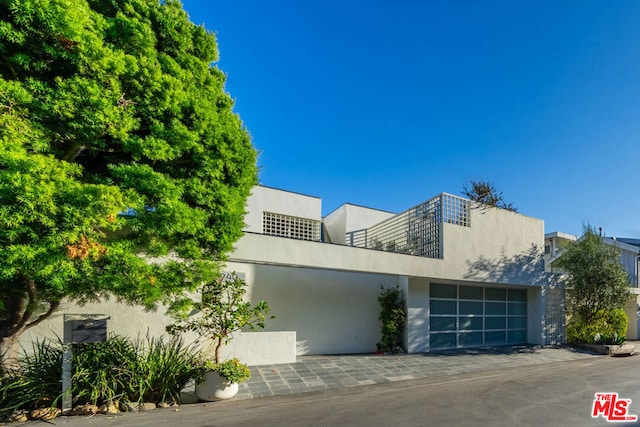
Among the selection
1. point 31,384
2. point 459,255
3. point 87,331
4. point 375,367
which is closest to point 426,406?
point 375,367

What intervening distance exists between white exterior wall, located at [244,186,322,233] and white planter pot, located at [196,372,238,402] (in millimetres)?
9113

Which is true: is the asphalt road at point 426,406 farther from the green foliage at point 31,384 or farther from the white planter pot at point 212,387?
the green foliage at point 31,384

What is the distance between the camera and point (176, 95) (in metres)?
5.86

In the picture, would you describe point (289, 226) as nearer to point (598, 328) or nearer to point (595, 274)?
point (595, 274)

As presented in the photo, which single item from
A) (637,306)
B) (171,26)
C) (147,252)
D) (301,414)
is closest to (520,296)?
(637,306)

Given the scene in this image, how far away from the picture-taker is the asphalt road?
560 centimetres

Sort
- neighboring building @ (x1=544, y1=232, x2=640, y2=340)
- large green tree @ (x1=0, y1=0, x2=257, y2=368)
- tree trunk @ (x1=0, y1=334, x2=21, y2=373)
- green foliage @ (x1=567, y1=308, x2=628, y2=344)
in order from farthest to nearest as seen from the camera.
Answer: neighboring building @ (x1=544, y1=232, x2=640, y2=340), green foliage @ (x1=567, y1=308, x2=628, y2=344), tree trunk @ (x1=0, y1=334, x2=21, y2=373), large green tree @ (x1=0, y1=0, x2=257, y2=368)

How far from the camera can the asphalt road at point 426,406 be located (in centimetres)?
560

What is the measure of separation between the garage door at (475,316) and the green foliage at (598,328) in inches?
83.5

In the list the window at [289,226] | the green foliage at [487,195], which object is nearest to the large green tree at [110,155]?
the window at [289,226]

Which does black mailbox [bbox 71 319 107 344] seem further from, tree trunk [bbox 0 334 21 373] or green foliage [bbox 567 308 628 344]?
green foliage [bbox 567 308 628 344]

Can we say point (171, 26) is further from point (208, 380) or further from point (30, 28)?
point (208, 380)

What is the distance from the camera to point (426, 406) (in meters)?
6.50

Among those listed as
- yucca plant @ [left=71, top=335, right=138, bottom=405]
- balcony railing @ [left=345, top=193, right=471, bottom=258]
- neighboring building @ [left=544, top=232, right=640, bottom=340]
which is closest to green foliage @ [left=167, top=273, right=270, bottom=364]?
yucca plant @ [left=71, top=335, right=138, bottom=405]
